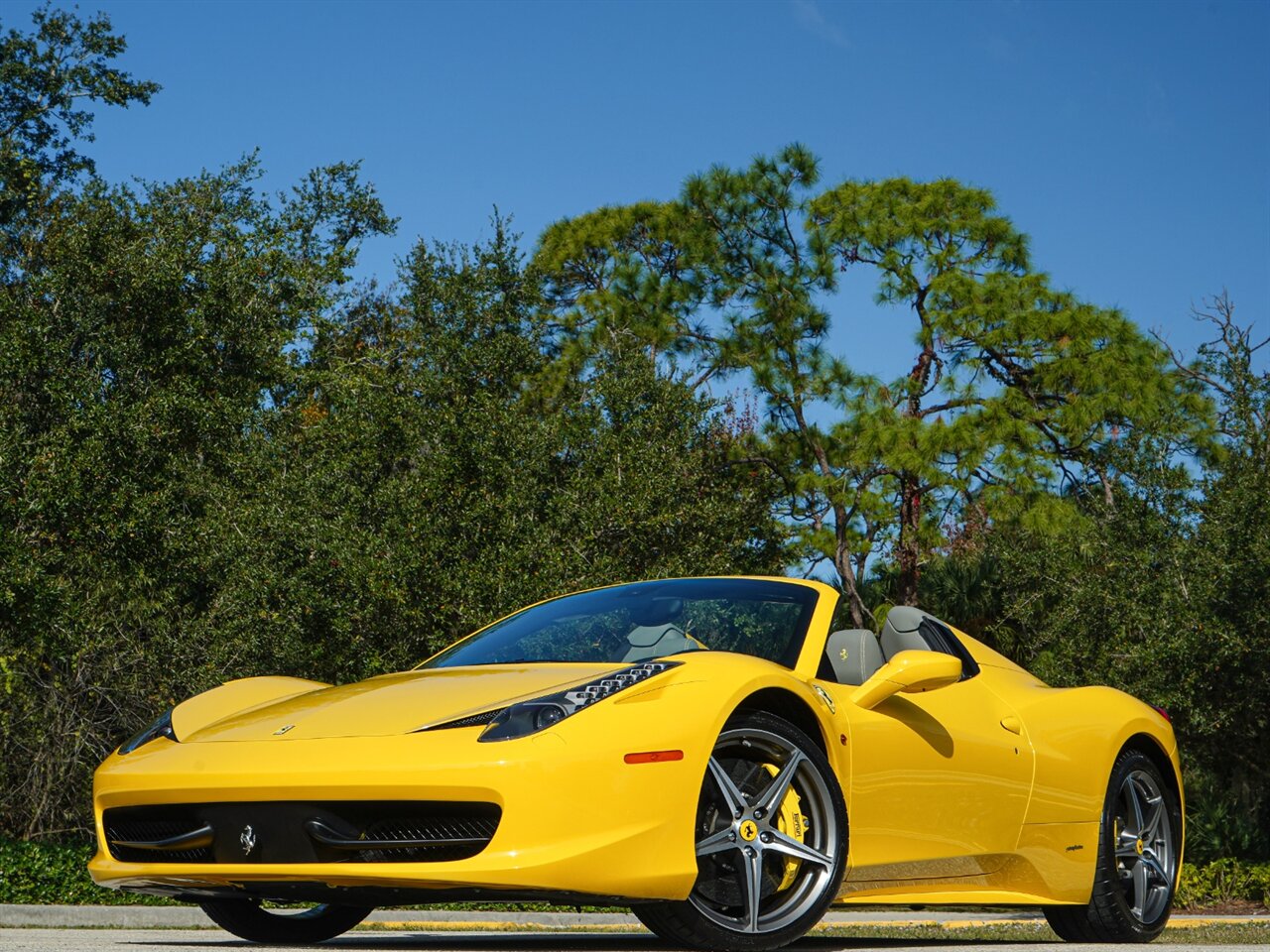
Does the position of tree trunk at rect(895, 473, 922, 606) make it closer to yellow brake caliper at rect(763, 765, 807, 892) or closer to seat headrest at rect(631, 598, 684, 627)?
seat headrest at rect(631, 598, 684, 627)

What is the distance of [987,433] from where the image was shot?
91.9ft

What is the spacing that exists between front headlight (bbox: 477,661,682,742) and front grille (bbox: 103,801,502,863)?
0.75 ft

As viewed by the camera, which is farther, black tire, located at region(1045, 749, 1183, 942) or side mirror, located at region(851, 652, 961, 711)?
black tire, located at region(1045, 749, 1183, 942)

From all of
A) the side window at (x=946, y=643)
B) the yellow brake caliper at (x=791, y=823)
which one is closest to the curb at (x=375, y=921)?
the side window at (x=946, y=643)

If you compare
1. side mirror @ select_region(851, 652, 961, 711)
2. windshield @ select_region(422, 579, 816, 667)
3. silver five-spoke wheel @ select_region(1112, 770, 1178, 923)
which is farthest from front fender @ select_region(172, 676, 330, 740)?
silver five-spoke wheel @ select_region(1112, 770, 1178, 923)

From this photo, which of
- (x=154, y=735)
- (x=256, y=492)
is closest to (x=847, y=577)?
(x=256, y=492)

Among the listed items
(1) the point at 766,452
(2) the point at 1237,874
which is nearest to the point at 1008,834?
(2) the point at 1237,874

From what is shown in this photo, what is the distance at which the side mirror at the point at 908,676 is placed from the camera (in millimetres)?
5227

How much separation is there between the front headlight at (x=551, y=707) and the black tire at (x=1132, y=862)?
9.94ft

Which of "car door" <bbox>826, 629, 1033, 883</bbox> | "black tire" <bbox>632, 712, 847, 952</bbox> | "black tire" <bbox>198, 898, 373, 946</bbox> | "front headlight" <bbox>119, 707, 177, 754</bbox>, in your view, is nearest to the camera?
"black tire" <bbox>632, 712, 847, 952</bbox>

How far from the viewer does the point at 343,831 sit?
4.34 meters

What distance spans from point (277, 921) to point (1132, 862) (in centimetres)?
385

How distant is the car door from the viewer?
522 centimetres

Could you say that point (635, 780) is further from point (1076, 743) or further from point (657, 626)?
point (1076, 743)
